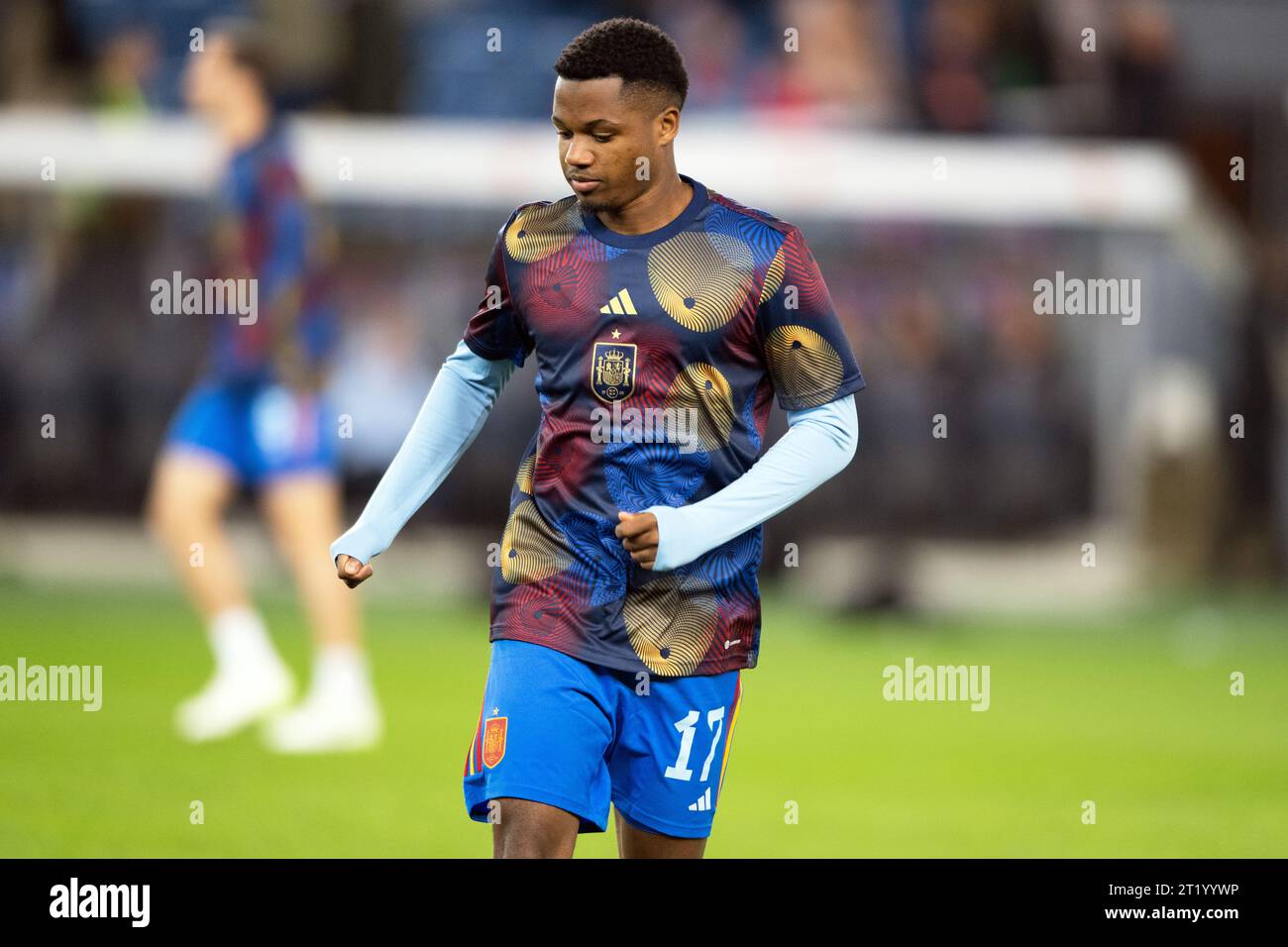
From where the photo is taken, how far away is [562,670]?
175 inches

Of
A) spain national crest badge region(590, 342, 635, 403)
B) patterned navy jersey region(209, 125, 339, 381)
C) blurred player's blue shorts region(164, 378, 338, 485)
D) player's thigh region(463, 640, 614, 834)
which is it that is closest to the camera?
player's thigh region(463, 640, 614, 834)

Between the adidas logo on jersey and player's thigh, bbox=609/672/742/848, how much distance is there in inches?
31.8

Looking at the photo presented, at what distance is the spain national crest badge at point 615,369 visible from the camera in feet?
14.6

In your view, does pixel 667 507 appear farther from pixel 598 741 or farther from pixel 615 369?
pixel 598 741

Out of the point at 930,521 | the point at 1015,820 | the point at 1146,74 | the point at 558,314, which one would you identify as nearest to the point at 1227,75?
the point at 1146,74

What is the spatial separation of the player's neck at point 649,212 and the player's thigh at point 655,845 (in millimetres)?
1321

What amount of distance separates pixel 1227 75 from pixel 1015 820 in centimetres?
1468

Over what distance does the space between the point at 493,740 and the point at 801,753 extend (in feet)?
17.5

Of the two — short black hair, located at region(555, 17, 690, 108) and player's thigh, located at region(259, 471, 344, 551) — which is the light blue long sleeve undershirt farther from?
player's thigh, located at region(259, 471, 344, 551)

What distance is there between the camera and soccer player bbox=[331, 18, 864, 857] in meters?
4.44

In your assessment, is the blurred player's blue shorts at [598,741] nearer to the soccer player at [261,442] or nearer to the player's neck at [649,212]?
the player's neck at [649,212]

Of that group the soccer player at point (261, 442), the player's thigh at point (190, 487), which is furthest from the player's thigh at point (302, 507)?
the player's thigh at point (190, 487)

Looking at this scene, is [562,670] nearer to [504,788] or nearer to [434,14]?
[504,788]

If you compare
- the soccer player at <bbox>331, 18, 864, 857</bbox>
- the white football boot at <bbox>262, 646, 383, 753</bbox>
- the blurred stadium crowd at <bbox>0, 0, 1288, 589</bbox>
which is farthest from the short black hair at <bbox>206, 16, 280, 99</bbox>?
the blurred stadium crowd at <bbox>0, 0, 1288, 589</bbox>
